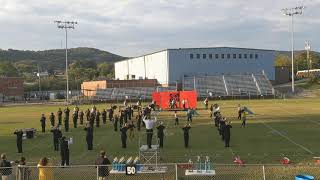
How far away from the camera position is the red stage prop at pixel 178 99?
170 ft

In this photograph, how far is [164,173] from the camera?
1725cm

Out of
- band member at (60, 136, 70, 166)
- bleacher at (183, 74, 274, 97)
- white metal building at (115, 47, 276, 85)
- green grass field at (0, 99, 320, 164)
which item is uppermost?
white metal building at (115, 47, 276, 85)

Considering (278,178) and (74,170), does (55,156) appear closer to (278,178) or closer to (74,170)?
(74,170)

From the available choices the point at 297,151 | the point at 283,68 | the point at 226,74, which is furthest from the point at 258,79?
the point at 297,151

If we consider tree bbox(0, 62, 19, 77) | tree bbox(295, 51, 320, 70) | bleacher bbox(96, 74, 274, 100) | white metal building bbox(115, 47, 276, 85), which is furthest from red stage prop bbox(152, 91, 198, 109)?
tree bbox(0, 62, 19, 77)

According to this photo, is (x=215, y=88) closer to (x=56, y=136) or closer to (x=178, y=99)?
(x=178, y=99)

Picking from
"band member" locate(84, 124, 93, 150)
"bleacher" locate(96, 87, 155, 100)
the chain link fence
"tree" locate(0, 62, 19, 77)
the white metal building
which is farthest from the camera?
"tree" locate(0, 62, 19, 77)

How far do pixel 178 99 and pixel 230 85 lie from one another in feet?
156

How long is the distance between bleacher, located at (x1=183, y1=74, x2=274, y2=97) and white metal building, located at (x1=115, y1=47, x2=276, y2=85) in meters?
3.86

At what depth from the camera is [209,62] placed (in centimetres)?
10938

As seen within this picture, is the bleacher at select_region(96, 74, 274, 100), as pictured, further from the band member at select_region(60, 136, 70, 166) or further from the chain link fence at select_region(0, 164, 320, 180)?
the chain link fence at select_region(0, 164, 320, 180)

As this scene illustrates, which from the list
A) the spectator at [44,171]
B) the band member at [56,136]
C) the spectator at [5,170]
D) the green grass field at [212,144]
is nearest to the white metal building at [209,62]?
the green grass field at [212,144]

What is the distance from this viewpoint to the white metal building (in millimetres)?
106750

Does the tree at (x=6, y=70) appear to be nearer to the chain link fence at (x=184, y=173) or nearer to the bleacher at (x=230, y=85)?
Answer: the bleacher at (x=230, y=85)
